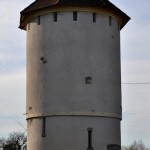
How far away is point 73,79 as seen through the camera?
29250 mm

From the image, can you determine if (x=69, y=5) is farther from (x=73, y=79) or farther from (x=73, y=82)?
(x=73, y=82)

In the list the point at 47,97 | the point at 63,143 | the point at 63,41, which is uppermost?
the point at 63,41

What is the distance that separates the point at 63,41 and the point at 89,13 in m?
2.40

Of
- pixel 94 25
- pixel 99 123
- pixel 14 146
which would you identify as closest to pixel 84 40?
pixel 94 25

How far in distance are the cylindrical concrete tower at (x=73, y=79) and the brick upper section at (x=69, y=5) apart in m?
0.06

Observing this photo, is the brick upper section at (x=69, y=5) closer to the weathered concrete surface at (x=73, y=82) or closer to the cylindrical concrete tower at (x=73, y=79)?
the cylindrical concrete tower at (x=73, y=79)

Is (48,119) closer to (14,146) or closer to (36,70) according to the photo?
(36,70)

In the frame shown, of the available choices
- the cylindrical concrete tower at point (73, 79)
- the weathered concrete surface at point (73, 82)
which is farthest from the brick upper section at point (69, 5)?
Result: the weathered concrete surface at point (73, 82)

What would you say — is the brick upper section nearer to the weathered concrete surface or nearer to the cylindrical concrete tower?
the cylindrical concrete tower

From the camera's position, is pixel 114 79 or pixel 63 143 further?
pixel 114 79

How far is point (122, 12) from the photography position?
31.8 meters

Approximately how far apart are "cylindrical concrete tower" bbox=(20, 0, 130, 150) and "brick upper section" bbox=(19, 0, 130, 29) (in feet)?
0.20

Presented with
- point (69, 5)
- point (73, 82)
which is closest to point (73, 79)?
point (73, 82)

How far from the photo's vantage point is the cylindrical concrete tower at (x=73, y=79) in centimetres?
2888
